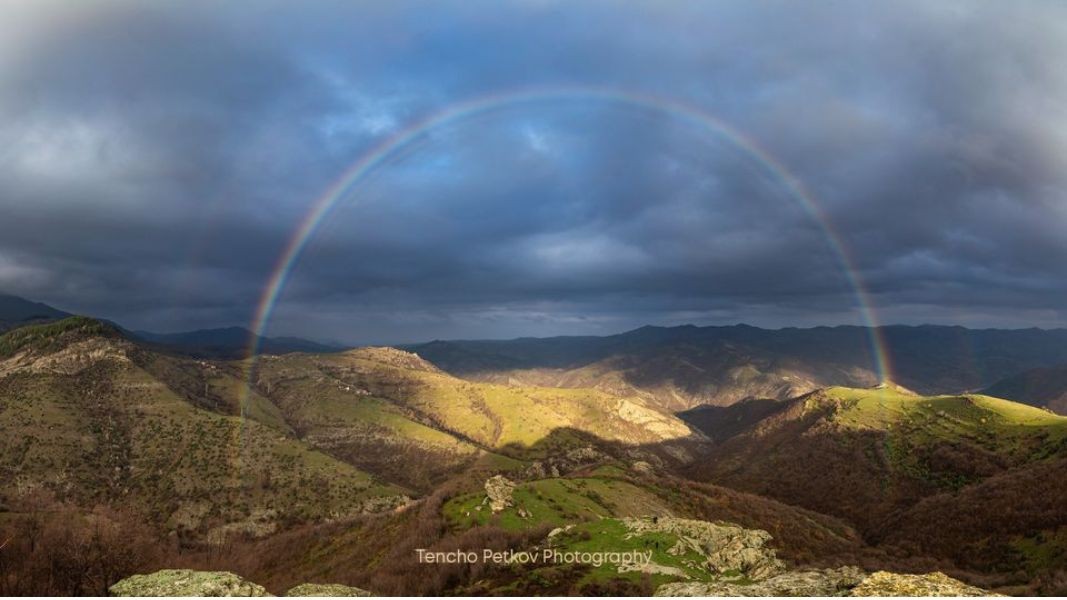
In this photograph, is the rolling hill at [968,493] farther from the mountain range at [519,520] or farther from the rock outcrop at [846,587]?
the rock outcrop at [846,587]

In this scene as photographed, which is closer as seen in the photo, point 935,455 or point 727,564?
point 727,564

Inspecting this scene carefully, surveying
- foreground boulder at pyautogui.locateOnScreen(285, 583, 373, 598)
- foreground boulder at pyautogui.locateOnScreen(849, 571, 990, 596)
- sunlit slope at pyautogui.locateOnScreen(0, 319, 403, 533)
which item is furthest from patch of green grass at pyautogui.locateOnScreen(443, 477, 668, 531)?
sunlit slope at pyautogui.locateOnScreen(0, 319, 403, 533)

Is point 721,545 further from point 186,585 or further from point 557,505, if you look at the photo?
point 186,585

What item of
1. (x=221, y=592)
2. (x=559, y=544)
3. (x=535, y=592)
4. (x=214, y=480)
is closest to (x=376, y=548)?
(x=559, y=544)

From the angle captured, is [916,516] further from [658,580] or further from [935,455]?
[658,580]

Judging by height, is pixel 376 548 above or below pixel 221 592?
below

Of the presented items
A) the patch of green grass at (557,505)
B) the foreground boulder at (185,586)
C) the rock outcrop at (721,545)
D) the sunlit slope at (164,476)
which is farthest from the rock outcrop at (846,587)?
the sunlit slope at (164,476)

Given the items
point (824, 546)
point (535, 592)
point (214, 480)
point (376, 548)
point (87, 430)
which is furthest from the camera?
point (87, 430)

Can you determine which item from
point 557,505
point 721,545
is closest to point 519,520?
point 557,505
